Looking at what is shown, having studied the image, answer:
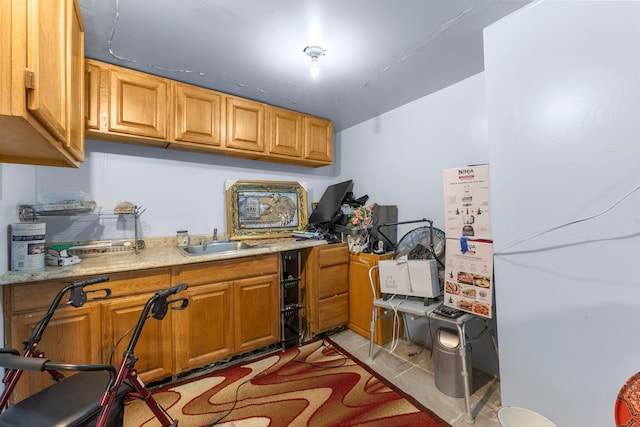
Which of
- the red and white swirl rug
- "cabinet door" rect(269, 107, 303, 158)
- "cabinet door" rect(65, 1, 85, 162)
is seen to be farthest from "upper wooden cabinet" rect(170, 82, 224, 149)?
the red and white swirl rug

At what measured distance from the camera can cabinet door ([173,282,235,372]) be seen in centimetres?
181

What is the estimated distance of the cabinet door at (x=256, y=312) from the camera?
6.71 feet

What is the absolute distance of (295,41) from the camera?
1591 mm

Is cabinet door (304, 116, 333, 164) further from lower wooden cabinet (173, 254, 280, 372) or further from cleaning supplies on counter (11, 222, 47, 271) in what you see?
cleaning supplies on counter (11, 222, 47, 271)

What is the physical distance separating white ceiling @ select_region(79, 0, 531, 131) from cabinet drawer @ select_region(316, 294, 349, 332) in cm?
199

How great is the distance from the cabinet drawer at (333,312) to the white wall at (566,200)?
4.55 feet

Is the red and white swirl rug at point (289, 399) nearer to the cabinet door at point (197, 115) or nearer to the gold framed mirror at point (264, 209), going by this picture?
the gold framed mirror at point (264, 209)

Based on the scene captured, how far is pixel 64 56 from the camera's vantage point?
1.08m

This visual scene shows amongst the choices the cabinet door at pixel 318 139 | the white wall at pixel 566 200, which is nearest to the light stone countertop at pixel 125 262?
the cabinet door at pixel 318 139

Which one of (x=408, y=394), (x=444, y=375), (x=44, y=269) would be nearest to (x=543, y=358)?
(x=444, y=375)

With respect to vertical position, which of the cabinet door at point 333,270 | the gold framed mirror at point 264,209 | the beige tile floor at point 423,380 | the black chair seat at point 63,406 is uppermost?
the gold framed mirror at point 264,209

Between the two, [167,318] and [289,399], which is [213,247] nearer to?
[167,318]

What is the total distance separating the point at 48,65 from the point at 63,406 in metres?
1.29

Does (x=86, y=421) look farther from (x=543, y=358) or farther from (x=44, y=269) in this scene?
(x=543, y=358)
